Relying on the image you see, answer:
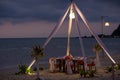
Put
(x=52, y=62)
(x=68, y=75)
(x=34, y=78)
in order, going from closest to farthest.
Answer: (x=34, y=78) → (x=68, y=75) → (x=52, y=62)

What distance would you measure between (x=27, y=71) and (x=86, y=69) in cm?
323

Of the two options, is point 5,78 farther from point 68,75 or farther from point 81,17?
point 81,17

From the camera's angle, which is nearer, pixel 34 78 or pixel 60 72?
pixel 34 78

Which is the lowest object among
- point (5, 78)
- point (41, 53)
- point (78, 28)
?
Result: point (5, 78)

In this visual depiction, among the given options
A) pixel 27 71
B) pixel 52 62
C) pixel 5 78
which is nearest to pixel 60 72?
pixel 52 62

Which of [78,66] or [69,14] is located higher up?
[69,14]

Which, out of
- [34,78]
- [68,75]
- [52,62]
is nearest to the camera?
[34,78]

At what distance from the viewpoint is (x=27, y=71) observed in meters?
17.9

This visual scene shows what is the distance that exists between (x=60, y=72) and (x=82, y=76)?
2.33 m

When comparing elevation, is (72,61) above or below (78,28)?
below

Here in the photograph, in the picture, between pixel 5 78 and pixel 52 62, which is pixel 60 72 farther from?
A: pixel 5 78

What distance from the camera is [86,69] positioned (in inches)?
679

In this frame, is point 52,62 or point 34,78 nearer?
point 34,78

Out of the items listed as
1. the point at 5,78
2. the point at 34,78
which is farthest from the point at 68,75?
the point at 5,78
